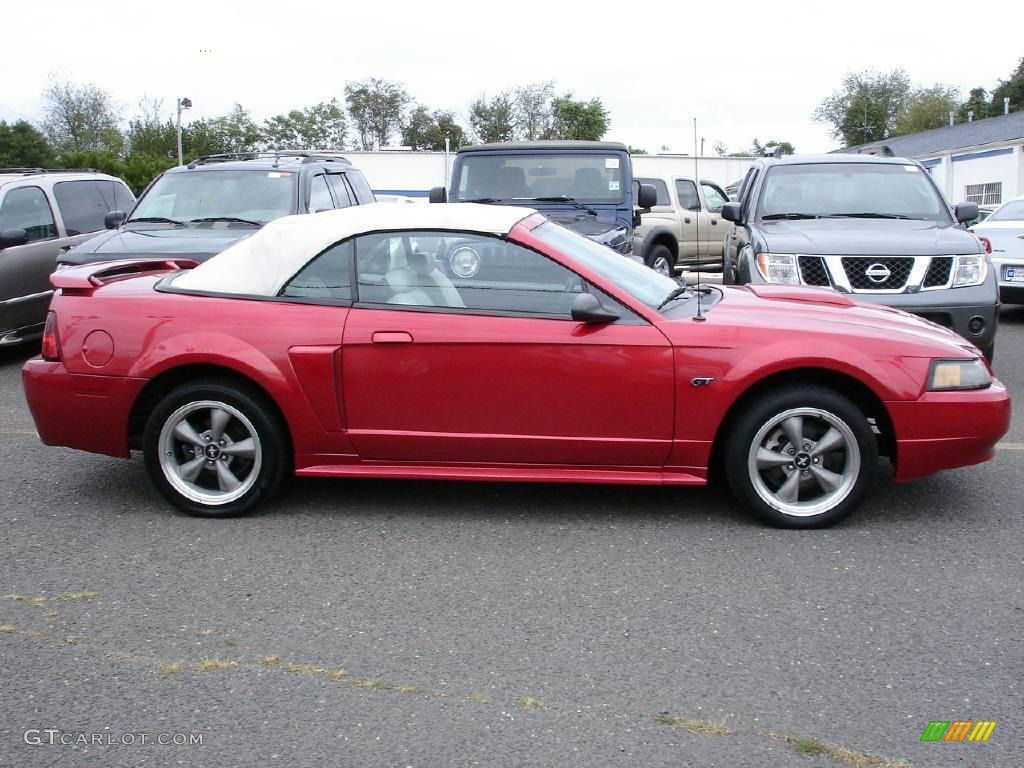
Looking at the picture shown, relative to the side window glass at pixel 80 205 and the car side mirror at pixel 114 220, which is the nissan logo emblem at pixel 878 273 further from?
the side window glass at pixel 80 205

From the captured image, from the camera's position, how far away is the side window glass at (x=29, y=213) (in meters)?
10.0

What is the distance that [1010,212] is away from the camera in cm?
1327

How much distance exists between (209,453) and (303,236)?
119 centimetres

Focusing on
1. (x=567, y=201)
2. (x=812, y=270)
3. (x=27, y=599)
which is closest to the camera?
(x=27, y=599)

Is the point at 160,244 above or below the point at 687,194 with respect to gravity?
below

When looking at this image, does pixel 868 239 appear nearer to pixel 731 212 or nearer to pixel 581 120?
pixel 731 212

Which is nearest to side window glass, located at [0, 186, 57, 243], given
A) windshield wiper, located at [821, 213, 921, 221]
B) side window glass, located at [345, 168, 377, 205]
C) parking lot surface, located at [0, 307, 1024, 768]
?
side window glass, located at [345, 168, 377, 205]

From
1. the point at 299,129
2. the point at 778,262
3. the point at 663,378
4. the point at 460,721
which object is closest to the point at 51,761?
the point at 460,721

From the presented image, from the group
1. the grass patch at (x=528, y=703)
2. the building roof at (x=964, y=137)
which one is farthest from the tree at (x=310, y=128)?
the grass patch at (x=528, y=703)

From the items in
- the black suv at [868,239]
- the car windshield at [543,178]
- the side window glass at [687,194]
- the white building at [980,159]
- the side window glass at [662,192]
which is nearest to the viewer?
the black suv at [868,239]

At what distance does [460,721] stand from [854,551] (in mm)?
2252

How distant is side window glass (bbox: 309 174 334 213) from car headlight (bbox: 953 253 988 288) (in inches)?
212

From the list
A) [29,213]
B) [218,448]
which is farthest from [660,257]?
[218,448]

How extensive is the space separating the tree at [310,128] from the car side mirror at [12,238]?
202ft
